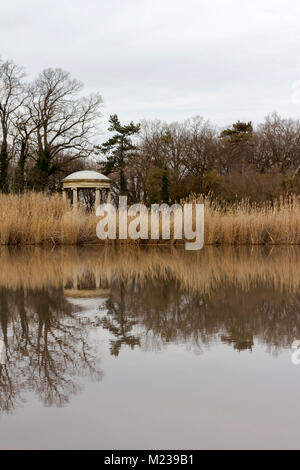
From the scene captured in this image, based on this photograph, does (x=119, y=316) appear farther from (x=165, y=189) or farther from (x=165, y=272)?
(x=165, y=189)

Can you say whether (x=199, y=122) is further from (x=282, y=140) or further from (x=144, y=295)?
(x=144, y=295)

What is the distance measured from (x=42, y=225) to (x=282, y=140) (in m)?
23.2

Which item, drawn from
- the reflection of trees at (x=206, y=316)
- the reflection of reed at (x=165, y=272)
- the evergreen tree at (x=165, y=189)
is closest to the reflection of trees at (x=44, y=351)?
the reflection of trees at (x=206, y=316)

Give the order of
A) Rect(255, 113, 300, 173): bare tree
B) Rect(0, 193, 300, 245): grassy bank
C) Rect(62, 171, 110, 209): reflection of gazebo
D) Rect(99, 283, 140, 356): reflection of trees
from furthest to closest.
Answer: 1. Rect(255, 113, 300, 173): bare tree
2. Rect(62, 171, 110, 209): reflection of gazebo
3. Rect(0, 193, 300, 245): grassy bank
4. Rect(99, 283, 140, 356): reflection of trees

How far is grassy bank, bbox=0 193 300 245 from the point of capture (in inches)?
483

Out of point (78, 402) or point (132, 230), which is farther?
point (132, 230)

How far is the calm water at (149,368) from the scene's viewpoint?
1.61 metres

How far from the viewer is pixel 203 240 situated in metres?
12.7

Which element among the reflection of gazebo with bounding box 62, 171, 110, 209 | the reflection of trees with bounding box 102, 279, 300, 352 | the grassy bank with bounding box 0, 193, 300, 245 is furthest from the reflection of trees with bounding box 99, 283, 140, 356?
the reflection of gazebo with bounding box 62, 171, 110, 209

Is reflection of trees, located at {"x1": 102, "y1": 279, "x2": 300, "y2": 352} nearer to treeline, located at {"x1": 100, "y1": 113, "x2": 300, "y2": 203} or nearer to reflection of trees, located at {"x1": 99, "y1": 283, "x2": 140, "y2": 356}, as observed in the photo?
reflection of trees, located at {"x1": 99, "y1": 283, "x2": 140, "y2": 356}

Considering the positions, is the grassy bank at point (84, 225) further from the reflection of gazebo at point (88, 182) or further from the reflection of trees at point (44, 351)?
the reflection of gazebo at point (88, 182)

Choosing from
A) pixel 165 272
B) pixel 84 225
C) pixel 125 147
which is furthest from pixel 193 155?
pixel 165 272

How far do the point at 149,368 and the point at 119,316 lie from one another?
125 cm
